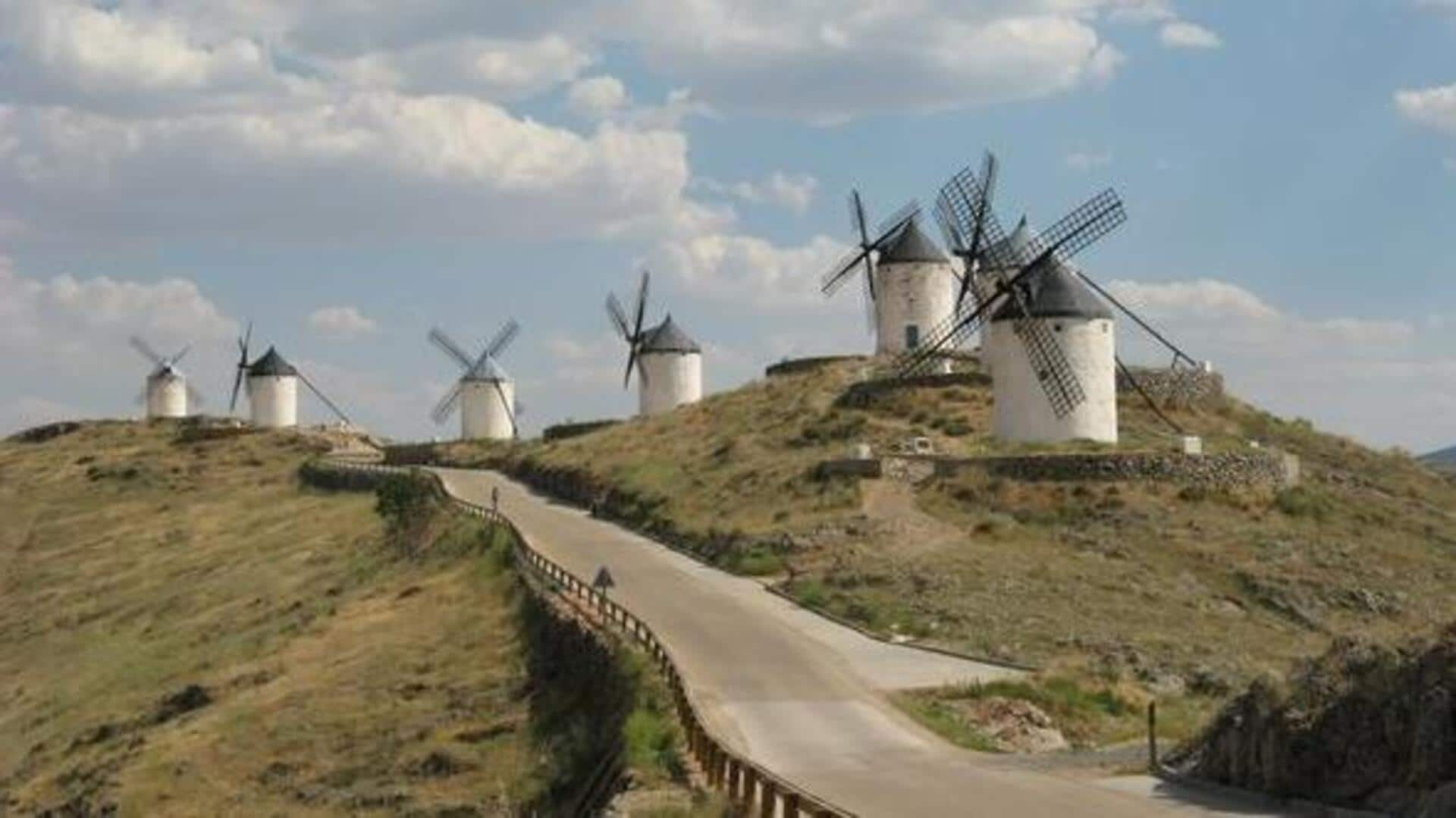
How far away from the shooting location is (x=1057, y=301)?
6041 centimetres

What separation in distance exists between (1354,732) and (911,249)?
6284 centimetres

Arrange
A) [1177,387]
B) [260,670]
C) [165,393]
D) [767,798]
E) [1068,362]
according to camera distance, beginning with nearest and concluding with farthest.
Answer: [767,798] → [260,670] → [1068,362] → [1177,387] → [165,393]

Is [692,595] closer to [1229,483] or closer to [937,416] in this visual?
[1229,483]

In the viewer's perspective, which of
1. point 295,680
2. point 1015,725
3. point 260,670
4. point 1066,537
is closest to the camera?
point 1015,725

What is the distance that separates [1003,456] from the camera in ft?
181

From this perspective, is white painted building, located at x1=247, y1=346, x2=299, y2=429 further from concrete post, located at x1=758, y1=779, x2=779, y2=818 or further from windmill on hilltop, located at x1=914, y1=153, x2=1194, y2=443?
concrete post, located at x1=758, y1=779, x2=779, y2=818

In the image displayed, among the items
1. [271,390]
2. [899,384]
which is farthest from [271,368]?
[899,384]

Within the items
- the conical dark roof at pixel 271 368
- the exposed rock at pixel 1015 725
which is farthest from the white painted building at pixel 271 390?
the exposed rock at pixel 1015 725

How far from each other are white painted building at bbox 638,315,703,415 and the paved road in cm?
4161

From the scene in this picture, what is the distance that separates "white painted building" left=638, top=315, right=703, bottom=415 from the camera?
93.9 m

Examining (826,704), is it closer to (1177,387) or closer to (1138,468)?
(1138,468)

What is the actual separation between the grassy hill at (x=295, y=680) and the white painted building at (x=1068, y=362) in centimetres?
1799

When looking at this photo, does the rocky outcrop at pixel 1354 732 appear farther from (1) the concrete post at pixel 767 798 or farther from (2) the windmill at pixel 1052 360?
(2) the windmill at pixel 1052 360

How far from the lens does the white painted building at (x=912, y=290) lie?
263 feet
